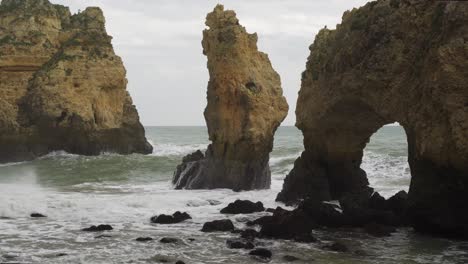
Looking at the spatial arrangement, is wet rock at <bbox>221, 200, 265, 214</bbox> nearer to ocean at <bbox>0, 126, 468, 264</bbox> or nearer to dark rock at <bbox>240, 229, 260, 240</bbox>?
ocean at <bbox>0, 126, 468, 264</bbox>

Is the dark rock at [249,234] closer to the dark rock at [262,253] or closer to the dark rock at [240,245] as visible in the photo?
the dark rock at [240,245]

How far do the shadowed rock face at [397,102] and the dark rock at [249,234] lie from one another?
3.68m

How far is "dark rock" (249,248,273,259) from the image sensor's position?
1130cm

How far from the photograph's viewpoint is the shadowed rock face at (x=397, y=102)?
12492 mm

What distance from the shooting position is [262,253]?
1136cm

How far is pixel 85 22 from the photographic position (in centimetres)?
4519

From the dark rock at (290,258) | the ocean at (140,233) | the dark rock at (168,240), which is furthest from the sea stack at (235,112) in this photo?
the dark rock at (290,258)

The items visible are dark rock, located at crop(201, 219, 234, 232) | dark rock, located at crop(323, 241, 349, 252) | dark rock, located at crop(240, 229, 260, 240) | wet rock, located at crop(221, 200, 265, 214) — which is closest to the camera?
dark rock, located at crop(323, 241, 349, 252)

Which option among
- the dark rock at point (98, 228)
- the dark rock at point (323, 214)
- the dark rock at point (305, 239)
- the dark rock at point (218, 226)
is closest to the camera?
the dark rock at point (305, 239)

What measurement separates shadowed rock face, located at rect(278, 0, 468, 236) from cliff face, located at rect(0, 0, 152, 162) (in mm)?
24851

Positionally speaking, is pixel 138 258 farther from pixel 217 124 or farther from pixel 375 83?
pixel 217 124

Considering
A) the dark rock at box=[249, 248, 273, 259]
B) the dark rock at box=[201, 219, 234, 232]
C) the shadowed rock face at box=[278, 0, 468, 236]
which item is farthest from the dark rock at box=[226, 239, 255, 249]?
the shadowed rock face at box=[278, 0, 468, 236]

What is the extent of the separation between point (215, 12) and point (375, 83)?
10.5 metres

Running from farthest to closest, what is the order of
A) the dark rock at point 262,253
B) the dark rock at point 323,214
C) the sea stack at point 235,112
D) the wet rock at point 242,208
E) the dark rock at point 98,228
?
the sea stack at point 235,112 < the wet rock at point 242,208 < the dark rock at point 323,214 < the dark rock at point 98,228 < the dark rock at point 262,253
